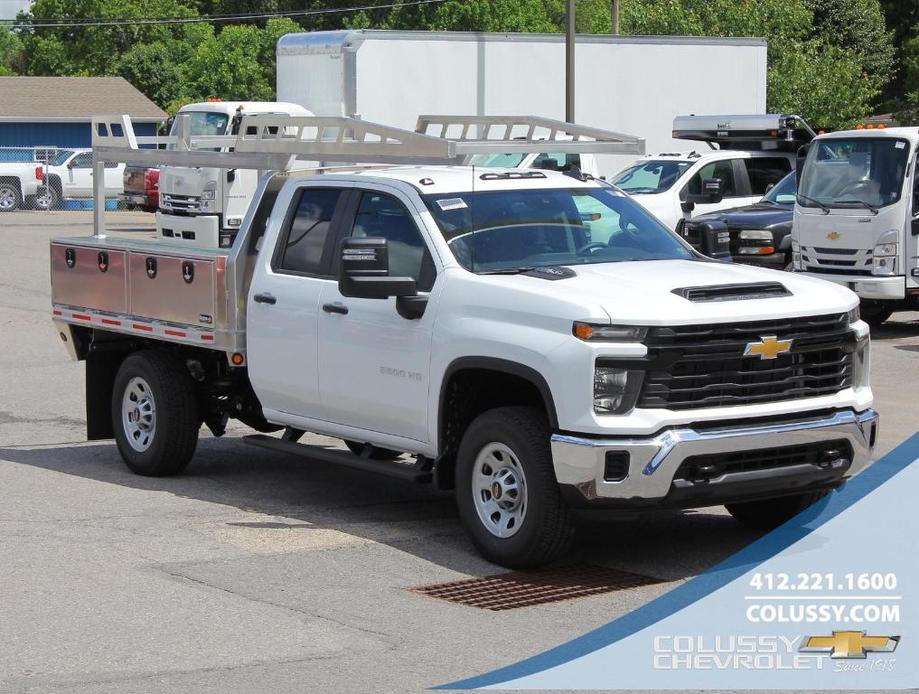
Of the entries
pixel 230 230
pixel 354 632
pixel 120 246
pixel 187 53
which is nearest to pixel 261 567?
pixel 354 632

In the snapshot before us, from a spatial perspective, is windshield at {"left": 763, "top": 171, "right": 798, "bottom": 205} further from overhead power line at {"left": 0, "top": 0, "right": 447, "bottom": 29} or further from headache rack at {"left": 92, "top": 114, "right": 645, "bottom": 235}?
overhead power line at {"left": 0, "top": 0, "right": 447, "bottom": 29}

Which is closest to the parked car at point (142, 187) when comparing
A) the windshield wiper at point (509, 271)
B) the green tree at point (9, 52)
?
the windshield wiper at point (509, 271)

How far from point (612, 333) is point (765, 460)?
1024mm

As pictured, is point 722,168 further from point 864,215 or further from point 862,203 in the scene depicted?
point 864,215

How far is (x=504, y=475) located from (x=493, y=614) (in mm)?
962

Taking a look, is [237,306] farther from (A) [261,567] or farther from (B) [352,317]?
(A) [261,567]

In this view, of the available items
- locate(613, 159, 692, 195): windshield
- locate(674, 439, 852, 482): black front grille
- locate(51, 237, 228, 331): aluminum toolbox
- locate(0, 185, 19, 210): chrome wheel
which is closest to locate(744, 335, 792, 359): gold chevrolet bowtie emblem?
locate(674, 439, 852, 482): black front grille

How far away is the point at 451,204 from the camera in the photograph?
28.6 feet

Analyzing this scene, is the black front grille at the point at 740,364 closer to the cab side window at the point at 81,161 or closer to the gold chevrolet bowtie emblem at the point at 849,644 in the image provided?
the gold chevrolet bowtie emblem at the point at 849,644

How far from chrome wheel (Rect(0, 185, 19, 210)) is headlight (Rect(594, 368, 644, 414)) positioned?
3711 cm

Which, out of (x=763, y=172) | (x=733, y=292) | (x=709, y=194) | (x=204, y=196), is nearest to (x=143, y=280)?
(x=733, y=292)

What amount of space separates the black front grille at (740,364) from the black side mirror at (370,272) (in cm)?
155

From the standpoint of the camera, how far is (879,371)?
619 inches

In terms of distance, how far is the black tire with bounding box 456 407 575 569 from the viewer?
303 inches
